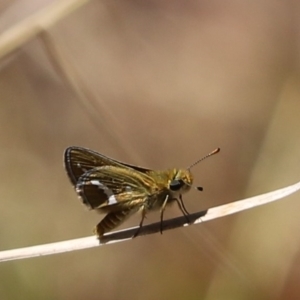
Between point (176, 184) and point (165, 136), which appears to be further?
point (165, 136)

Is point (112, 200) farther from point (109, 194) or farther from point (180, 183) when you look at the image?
point (180, 183)

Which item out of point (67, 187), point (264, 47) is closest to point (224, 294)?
point (67, 187)

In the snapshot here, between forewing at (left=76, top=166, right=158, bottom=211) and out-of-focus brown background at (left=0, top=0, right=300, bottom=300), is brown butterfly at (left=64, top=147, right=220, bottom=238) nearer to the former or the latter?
forewing at (left=76, top=166, right=158, bottom=211)

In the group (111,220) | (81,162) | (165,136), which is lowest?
(165,136)

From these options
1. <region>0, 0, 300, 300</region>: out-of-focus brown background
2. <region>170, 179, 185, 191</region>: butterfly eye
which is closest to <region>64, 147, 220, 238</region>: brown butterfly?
<region>170, 179, 185, 191</region>: butterfly eye

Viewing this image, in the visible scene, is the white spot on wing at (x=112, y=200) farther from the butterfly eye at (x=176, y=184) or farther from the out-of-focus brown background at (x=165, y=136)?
the out-of-focus brown background at (x=165, y=136)

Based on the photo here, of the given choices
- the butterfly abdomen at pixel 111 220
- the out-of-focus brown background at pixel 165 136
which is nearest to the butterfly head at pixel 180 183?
the butterfly abdomen at pixel 111 220

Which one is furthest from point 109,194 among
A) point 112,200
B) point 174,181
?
point 174,181
